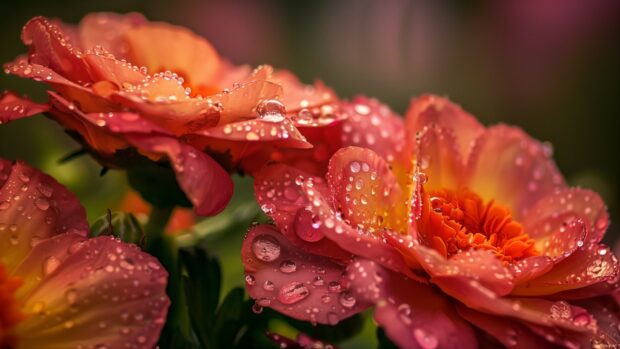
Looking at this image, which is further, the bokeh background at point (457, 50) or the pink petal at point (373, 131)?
the bokeh background at point (457, 50)

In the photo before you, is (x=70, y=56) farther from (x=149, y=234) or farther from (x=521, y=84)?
(x=521, y=84)

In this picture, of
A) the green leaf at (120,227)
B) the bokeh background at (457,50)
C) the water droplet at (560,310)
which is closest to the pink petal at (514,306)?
the water droplet at (560,310)

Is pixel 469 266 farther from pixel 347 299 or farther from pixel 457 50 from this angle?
pixel 457 50

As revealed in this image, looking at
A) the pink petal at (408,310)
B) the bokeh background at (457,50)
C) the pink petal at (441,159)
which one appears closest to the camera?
the pink petal at (408,310)

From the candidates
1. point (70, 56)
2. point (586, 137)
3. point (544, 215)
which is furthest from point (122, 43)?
point (586, 137)

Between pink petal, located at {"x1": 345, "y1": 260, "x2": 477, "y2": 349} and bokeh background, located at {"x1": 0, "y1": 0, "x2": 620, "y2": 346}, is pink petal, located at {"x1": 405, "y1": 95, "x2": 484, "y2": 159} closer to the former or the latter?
pink petal, located at {"x1": 345, "y1": 260, "x2": 477, "y2": 349}

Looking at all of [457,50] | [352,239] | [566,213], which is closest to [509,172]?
[566,213]

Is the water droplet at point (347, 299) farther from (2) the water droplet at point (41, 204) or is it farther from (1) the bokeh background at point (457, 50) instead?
(1) the bokeh background at point (457, 50)
